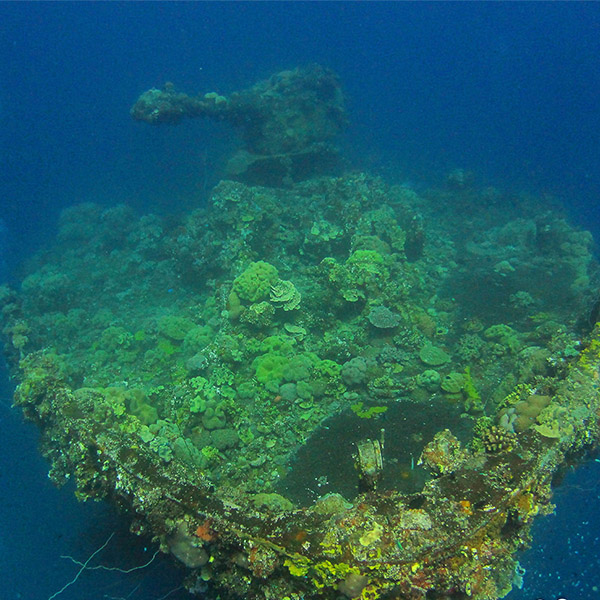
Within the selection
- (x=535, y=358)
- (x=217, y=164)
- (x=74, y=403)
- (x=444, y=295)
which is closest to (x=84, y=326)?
(x=74, y=403)

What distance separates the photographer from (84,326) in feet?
50.6

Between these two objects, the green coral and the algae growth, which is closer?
the algae growth

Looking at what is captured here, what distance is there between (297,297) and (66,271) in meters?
15.3

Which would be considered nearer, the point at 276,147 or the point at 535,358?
the point at 535,358

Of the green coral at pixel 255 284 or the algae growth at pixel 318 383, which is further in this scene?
the green coral at pixel 255 284

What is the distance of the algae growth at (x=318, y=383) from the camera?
466 cm

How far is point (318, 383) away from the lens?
390 inches

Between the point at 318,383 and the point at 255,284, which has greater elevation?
the point at 255,284

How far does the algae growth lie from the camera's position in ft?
15.3

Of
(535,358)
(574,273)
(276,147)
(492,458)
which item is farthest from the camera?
(276,147)

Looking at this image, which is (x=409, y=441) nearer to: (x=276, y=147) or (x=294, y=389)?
(x=294, y=389)

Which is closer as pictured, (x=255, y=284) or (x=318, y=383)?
(x=318, y=383)

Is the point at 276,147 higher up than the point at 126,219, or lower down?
higher up

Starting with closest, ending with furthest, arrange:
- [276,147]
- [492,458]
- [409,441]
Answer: [492,458]
[409,441]
[276,147]
